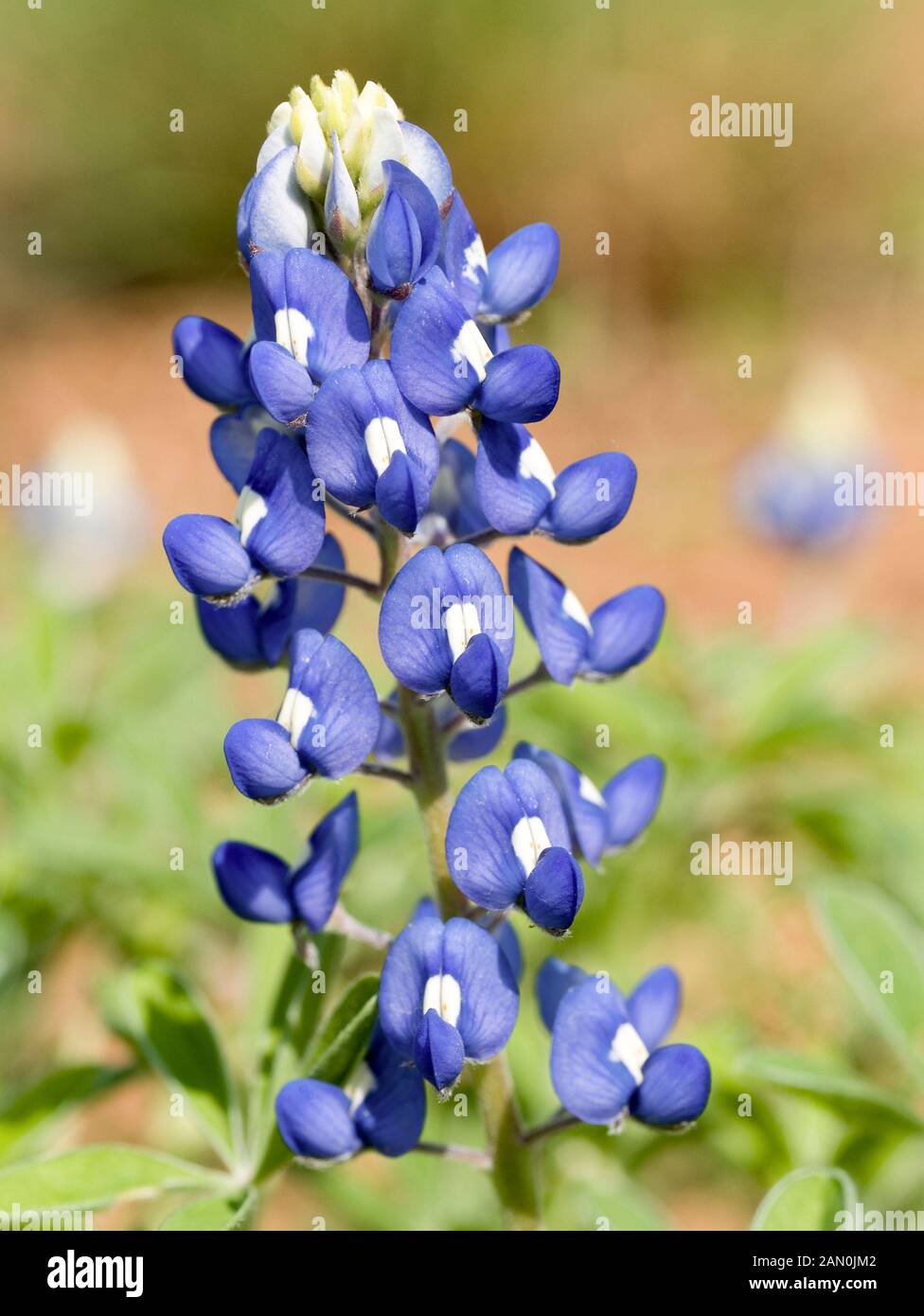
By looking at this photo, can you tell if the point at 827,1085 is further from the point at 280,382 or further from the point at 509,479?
the point at 280,382

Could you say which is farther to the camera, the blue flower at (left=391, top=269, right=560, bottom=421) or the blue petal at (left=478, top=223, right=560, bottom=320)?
the blue petal at (left=478, top=223, right=560, bottom=320)

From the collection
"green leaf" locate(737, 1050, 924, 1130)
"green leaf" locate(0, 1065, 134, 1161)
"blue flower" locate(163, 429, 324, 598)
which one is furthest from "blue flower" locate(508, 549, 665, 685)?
"green leaf" locate(0, 1065, 134, 1161)

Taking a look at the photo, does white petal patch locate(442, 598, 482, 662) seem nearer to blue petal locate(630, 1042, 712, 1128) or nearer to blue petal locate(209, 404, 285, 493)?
blue petal locate(209, 404, 285, 493)

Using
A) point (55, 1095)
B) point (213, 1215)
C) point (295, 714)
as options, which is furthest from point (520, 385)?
point (55, 1095)

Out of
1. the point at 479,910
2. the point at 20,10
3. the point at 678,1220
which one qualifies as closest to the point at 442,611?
the point at 479,910

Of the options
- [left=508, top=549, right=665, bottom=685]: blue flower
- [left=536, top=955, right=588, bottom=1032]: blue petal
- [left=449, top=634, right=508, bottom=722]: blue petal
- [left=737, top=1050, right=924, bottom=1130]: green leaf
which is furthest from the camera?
[left=737, top=1050, right=924, bottom=1130]: green leaf

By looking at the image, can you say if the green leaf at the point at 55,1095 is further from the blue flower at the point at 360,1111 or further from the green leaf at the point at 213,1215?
the blue flower at the point at 360,1111
